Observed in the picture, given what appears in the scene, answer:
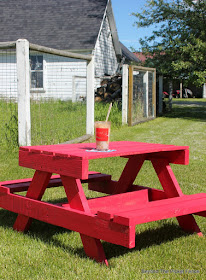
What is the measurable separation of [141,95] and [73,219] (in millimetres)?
11852

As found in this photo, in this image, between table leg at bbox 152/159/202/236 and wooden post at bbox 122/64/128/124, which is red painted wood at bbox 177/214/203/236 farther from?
wooden post at bbox 122/64/128/124

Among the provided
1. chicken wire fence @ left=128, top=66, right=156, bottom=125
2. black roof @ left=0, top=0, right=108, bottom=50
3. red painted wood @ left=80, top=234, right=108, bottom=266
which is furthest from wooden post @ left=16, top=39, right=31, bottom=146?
black roof @ left=0, top=0, right=108, bottom=50

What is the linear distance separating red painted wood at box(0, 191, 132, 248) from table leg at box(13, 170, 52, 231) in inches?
3.7

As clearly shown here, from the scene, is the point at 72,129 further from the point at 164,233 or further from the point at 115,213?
the point at 115,213

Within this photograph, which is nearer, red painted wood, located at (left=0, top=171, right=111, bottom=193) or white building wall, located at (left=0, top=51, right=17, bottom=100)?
red painted wood, located at (left=0, top=171, right=111, bottom=193)

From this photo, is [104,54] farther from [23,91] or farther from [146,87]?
[23,91]

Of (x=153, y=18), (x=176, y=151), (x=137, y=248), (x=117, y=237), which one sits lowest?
(x=137, y=248)

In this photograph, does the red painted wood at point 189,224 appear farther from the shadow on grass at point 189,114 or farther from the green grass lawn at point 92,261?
the shadow on grass at point 189,114

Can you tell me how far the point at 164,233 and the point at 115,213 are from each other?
1084 mm

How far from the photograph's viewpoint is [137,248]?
3.64m

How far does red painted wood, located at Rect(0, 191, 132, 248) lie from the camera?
9.84 feet

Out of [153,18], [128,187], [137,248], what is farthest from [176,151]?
[153,18]

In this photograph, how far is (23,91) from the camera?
750 cm

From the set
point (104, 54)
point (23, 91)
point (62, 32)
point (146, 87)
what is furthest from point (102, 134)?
point (104, 54)
